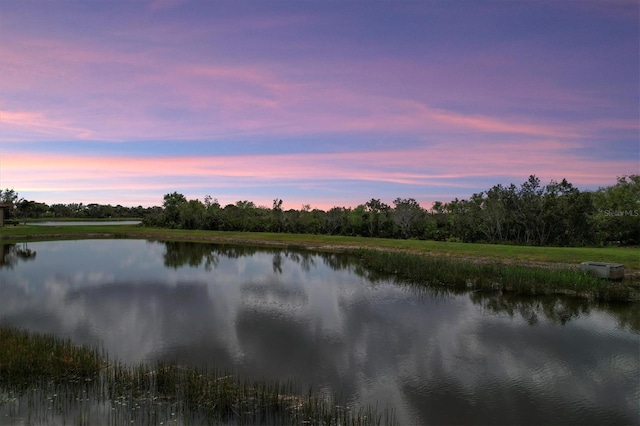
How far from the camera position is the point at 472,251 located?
4034 centimetres

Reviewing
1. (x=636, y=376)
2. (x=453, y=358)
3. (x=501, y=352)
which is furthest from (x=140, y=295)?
(x=636, y=376)

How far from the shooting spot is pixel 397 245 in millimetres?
49625

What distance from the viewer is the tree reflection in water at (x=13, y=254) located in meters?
36.5

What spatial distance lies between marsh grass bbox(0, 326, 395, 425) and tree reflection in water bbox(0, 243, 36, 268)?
30428mm

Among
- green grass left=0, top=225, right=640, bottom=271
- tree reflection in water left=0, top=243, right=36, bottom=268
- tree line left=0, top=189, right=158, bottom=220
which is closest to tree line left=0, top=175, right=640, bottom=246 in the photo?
green grass left=0, top=225, right=640, bottom=271

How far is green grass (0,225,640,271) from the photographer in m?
33.9

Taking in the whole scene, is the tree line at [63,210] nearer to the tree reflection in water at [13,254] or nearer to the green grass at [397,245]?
the green grass at [397,245]

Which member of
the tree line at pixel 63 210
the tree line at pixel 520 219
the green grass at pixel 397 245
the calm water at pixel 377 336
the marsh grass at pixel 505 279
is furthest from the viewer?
the tree line at pixel 63 210

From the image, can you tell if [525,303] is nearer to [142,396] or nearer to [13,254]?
[142,396]

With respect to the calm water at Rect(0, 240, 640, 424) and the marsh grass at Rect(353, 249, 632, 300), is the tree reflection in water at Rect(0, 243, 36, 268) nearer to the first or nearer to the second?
the calm water at Rect(0, 240, 640, 424)

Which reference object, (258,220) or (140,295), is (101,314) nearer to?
(140,295)

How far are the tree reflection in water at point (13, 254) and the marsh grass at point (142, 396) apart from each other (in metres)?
30.4

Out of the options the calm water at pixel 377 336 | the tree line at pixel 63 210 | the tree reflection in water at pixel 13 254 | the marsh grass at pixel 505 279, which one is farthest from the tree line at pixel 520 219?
the tree line at pixel 63 210

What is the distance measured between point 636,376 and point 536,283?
1381 centimetres
